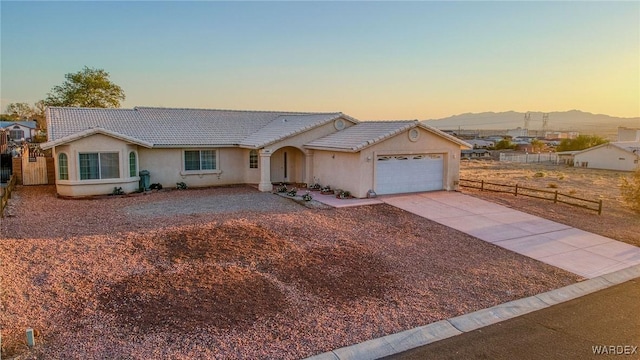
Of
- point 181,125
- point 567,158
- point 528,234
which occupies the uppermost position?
point 181,125

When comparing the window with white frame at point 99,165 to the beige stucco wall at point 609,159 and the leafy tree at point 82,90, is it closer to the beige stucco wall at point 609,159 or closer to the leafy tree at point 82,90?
the leafy tree at point 82,90

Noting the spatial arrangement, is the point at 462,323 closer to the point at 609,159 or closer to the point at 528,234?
the point at 528,234

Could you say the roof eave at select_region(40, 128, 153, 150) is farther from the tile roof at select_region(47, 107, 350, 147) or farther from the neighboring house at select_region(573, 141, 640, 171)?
the neighboring house at select_region(573, 141, 640, 171)

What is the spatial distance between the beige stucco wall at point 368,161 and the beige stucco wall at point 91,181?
938cm

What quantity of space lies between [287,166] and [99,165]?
9.68 meters

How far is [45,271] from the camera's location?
31.5ft

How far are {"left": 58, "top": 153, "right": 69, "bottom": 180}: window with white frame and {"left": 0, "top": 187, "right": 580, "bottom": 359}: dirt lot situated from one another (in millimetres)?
3545

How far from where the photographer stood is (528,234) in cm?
1475

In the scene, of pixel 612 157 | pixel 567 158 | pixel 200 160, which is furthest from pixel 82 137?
pixel 567 158

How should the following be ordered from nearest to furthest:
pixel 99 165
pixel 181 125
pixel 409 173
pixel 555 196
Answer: pixel 99 165, pixel 555 196, pixel 409 173, pixel 181 125

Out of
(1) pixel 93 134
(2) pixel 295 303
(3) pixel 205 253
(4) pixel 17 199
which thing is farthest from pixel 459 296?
(4) pixel 17 199

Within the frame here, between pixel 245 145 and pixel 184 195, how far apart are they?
429cm

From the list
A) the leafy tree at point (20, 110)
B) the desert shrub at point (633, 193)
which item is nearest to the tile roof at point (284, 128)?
the desert shrub at point (633, 193)

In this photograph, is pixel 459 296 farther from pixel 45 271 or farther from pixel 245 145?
pixel 245 145
